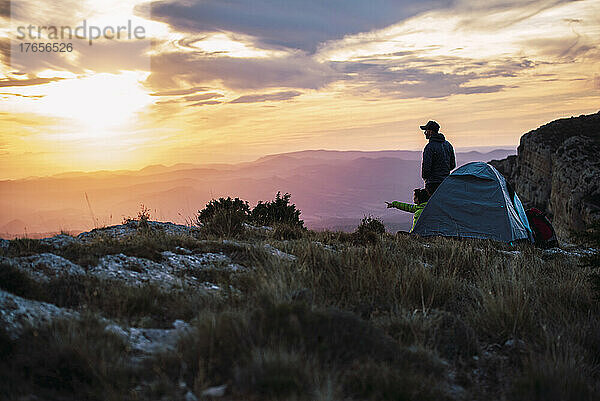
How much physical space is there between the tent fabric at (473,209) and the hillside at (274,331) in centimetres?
450

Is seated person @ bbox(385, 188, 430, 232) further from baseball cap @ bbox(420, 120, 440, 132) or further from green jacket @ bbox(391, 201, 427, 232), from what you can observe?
baseball cap @ bbox(420, 120, 440, 132)

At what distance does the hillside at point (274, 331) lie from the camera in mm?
3129

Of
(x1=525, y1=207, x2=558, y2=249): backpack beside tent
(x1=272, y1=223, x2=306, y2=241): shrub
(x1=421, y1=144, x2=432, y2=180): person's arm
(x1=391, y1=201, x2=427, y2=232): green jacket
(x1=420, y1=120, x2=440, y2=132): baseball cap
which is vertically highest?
(x1=420, y1=120, x2=440, y2=132): baseball cap

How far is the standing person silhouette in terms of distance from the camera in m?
11.7

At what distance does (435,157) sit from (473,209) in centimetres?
174

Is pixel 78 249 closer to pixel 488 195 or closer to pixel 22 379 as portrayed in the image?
pixel 22 379

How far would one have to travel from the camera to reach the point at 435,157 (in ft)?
38.7

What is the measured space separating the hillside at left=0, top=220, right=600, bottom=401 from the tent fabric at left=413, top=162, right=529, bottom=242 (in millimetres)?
4496

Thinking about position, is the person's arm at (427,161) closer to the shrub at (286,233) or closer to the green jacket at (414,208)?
the green jacket at (414,208)

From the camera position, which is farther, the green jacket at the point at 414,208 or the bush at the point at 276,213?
the bush at the point at 276,213

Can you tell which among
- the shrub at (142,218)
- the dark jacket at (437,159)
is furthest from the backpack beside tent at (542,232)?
the shrub at (142,218)

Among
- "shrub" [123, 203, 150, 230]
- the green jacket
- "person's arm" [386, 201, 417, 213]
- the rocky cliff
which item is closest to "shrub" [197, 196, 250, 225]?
"shrub" [123, 203, 150, 230]

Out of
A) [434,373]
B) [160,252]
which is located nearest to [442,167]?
[160,252]

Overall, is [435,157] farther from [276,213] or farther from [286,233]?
[286,233]
